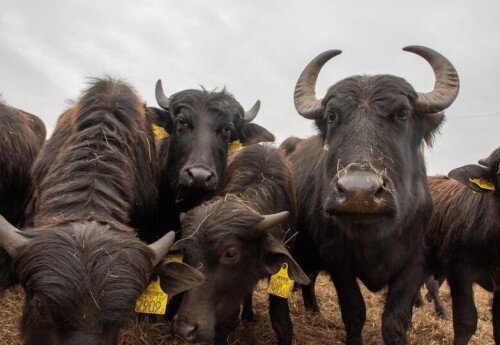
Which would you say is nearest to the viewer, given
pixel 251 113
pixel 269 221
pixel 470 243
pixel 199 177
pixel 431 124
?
pixel 269 221

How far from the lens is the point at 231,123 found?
613cm

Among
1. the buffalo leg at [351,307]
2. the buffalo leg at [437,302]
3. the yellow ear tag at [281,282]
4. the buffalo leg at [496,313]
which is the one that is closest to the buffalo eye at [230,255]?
the yellow ear tag at [281,282]

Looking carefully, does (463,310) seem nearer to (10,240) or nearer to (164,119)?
(164,119)

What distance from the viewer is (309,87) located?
5.86 m

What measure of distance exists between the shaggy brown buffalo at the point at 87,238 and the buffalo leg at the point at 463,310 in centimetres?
339

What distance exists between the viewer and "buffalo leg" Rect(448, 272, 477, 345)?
554cm

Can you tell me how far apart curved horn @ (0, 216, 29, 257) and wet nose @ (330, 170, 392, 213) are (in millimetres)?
2296

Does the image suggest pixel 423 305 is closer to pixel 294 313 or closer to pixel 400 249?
pixel 294 313

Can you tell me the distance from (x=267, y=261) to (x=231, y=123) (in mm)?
2063

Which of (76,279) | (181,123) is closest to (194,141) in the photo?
(181,123)

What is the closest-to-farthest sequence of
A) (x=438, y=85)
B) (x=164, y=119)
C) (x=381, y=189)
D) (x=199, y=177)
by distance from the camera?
(x=381, y=189) < (x=199, y=177) < (x=438, y=85) < (x=164, y=119)

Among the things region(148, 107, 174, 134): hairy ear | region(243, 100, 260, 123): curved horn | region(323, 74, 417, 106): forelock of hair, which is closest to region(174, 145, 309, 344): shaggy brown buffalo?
region(323, 74, 417, 106): forelock of hair

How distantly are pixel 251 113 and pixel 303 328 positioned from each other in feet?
9.25

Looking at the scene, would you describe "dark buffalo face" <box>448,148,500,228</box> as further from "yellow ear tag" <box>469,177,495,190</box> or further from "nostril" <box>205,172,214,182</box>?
"nostril" <box>205,172,214,182</box>
